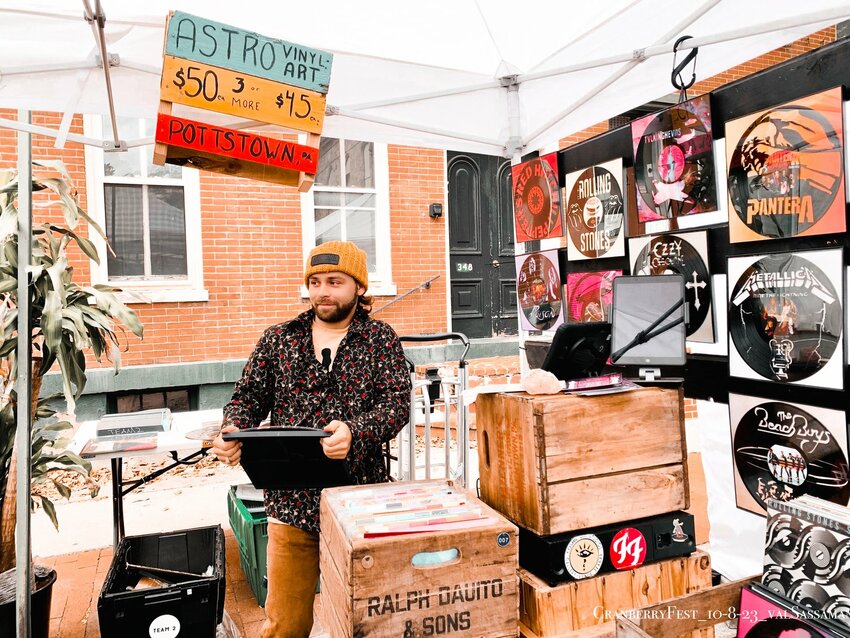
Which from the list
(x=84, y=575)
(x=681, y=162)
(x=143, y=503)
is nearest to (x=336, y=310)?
(x=681, y=162)

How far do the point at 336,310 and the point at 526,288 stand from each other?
147 centimetres

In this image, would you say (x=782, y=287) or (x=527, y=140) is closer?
(x=782, y=287)

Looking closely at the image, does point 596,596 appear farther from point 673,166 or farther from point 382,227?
point 382,227

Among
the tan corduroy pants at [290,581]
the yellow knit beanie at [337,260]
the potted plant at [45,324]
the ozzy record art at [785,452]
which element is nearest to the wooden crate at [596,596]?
the ozzy record art at [785,452]

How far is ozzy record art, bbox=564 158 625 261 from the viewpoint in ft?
8.49

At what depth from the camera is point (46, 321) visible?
236 cm

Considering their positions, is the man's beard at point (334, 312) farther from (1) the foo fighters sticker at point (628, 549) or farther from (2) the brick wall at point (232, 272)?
(2) the brick wall at point (232, 272)

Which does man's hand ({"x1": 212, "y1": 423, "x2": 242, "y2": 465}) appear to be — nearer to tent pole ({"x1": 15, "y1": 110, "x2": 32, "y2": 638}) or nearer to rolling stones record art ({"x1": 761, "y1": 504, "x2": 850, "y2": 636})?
tent pole ({"x1": 15, "y1": 110, "x2": 32, "y2": 638})

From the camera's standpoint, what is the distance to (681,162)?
2273 mm

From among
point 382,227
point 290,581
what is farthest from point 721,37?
point 382,227

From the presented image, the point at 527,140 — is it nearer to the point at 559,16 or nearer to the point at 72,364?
the point at 559,16

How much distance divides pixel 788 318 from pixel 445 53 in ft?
6.13

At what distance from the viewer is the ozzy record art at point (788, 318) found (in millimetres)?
1799

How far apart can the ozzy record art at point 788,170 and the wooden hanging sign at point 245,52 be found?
5.06ft
